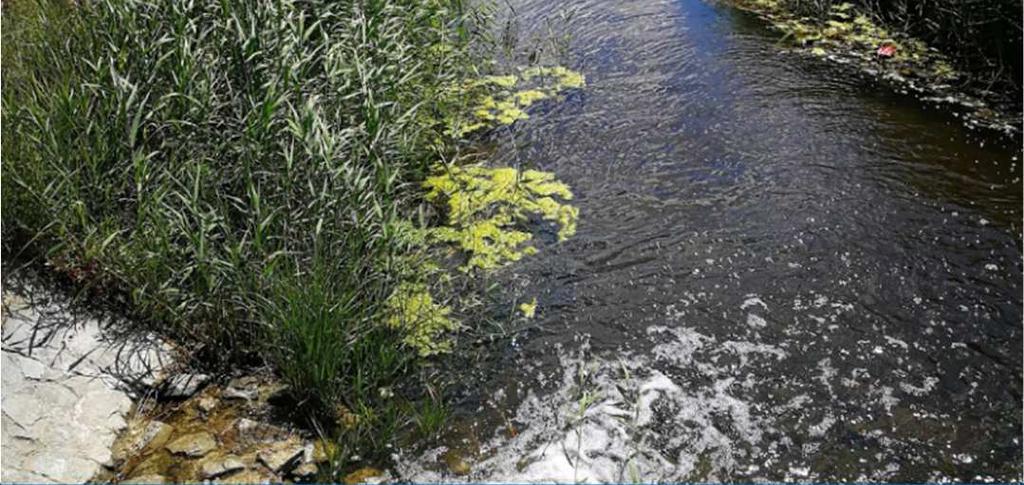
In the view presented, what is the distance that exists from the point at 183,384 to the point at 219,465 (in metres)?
0.45

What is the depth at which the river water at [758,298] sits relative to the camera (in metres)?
3.04

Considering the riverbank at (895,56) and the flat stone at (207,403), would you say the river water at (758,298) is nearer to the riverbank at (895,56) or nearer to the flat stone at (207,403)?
the riverbank at (895,56)

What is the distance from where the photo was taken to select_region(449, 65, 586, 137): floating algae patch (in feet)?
17.8

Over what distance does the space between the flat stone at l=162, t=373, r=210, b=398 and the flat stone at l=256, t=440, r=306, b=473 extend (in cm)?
43

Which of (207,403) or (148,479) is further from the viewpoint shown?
(207,403)

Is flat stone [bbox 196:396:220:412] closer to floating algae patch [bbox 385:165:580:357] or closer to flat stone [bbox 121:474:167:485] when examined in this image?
flat stone [bbox 121:474:167:485]

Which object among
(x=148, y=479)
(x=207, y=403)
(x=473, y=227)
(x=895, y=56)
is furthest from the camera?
(x=895, y=56)

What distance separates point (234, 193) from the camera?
3543 millimetres

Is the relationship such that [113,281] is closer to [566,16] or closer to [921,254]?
[921,254]

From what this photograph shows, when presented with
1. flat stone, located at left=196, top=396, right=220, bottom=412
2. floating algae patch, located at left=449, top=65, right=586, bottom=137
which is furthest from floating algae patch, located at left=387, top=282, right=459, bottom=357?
floating algae patch, located at left=449, top=65, right=586, bottom=137

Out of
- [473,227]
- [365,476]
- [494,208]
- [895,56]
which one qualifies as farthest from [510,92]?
[365,476]

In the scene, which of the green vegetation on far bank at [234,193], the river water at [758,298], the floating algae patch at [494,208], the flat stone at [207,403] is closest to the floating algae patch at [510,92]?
the river water at [758,298]

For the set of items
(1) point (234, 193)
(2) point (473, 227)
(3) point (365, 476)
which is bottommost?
(3) point (365, 476)

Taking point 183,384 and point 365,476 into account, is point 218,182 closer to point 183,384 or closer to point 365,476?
point 183,384
